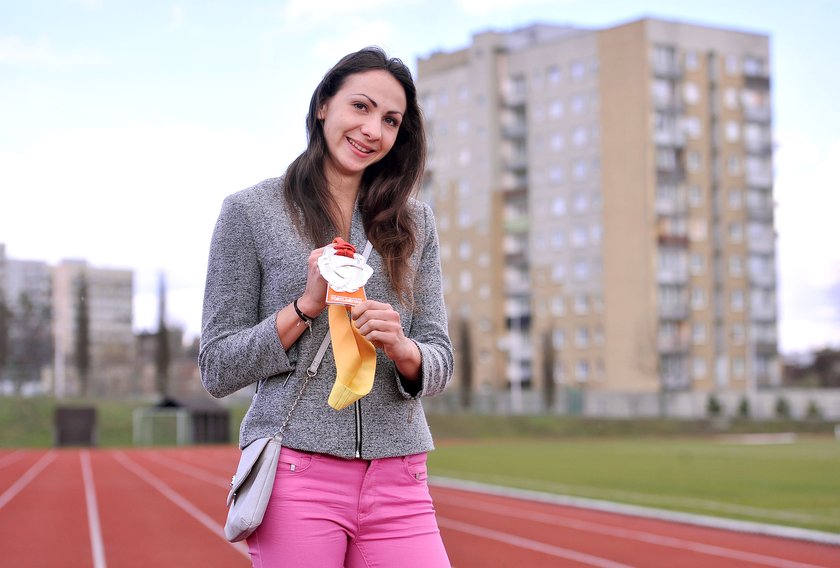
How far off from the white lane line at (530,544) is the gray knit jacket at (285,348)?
24.2 feet

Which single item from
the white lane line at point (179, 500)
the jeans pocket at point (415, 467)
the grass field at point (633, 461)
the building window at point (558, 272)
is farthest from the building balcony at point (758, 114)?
the jeans pocket at point (415, 467)

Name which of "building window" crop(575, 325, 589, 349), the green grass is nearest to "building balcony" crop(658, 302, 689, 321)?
"building window" crop(575, 325, 589, 349)

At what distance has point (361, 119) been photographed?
252cm

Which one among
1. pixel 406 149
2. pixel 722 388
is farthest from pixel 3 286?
pixel 406 149

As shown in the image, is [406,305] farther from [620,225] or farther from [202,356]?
[620,225]

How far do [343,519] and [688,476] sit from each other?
1933 cm

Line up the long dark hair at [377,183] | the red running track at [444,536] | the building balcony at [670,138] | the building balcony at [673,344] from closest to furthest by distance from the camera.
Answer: the long dark hair at [377,183], the red running track at [444,536], the building balcony at [673,344], the building balcony at [670,138]

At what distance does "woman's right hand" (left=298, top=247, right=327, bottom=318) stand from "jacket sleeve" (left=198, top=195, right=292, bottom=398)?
0.45 ft

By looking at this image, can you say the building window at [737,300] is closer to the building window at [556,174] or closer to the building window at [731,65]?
the building window at [556,174]

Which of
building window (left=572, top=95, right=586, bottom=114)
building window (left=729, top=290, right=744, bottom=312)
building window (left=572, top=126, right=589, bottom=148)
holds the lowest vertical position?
building window (left=729, top=290, right=744, bottom=312)

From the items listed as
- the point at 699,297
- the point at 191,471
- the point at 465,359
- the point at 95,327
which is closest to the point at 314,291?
the point at 191,471

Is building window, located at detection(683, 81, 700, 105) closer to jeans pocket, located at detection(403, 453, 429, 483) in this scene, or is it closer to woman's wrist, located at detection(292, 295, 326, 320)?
jeans pocket, located at detection(403, 453, 429, 483)

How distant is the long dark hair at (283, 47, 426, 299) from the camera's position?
249 centimetres

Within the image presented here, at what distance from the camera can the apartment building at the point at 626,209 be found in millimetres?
63562
